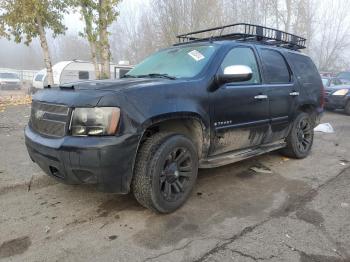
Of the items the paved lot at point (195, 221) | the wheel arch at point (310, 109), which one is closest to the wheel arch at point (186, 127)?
the paved lot at point (195, 221)

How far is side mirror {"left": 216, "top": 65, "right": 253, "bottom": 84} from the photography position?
3.68m

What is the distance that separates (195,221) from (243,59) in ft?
7.34

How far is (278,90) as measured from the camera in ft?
15.5

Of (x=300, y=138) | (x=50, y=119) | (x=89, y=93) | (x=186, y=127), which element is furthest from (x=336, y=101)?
(x=50, y=119)

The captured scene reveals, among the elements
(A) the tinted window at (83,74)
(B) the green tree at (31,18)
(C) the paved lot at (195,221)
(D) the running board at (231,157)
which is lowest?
(C) the paved lot at (195,221)

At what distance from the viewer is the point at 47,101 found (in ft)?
10.9

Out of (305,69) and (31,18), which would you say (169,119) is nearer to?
(305,69)

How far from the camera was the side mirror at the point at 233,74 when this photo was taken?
145 inches

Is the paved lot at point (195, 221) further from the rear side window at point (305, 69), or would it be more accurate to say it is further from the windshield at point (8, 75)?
the windshield at point (8, 75)

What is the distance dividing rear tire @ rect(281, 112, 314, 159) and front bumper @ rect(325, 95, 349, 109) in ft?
24.3

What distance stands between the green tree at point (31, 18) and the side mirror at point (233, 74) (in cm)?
1048

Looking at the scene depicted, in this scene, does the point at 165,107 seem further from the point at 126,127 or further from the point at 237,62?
the point at 237,62

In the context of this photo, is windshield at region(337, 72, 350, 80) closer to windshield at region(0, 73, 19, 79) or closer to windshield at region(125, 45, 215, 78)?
windshield at region(125, 45, 215, 78)

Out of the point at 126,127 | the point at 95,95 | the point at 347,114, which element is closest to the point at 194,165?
the point at 126,127
